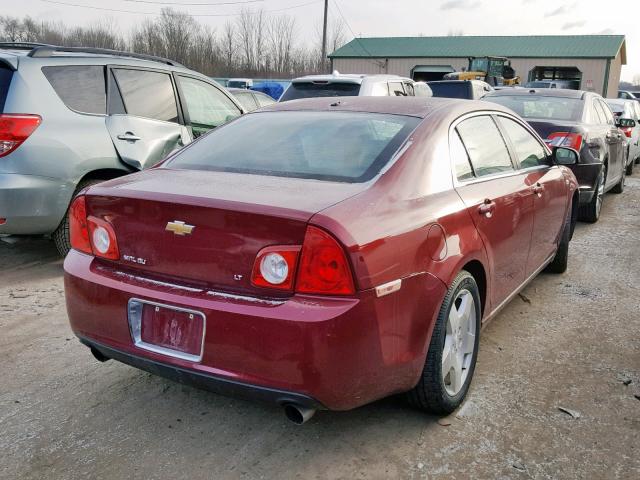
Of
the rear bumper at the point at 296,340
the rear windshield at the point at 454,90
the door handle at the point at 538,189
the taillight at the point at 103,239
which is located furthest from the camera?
the rear windshield at the point at 454,90

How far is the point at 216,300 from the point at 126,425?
952mm

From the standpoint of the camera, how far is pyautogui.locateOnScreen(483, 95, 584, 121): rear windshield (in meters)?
7.40

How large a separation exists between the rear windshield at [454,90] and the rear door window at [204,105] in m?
8.15

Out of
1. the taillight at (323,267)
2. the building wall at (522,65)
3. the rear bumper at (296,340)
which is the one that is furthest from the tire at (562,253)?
the building wall at (522,65)

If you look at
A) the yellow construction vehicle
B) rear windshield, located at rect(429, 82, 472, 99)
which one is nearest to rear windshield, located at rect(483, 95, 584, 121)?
rear windshield, located at rect(429, 82, 472, 99)

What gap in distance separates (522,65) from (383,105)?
44367 mm

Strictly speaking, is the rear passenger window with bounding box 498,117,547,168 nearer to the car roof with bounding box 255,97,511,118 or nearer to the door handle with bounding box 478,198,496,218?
the car roof with bounding box 255,97,511,118

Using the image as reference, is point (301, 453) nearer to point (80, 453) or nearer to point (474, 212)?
point (80, 453)

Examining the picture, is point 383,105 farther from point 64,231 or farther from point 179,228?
point 64,231

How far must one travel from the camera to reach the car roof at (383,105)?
3279mm

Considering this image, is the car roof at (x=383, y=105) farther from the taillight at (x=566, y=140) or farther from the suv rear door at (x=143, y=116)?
the taillight at (x=566, y=140)

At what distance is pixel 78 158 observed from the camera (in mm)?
4898

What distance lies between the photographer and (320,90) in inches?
330

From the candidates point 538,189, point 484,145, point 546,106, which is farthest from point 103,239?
point 546,106
